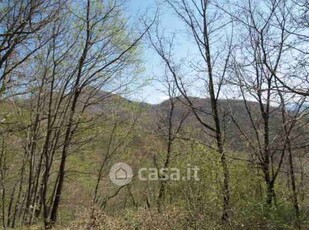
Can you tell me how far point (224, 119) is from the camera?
1068 centimetres

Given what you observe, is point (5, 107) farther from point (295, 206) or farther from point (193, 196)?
point (295, 206)

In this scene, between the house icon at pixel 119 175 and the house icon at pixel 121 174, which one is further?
the house icon at pixel 121 174

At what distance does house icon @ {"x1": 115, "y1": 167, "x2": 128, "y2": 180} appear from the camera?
69.4 feet

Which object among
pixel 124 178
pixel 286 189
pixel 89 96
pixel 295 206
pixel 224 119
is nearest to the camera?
pixel 295 206

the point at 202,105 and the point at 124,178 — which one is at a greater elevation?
the point at 202,105

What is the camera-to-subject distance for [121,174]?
2225cm

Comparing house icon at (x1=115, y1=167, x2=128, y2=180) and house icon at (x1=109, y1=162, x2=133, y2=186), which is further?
house icon at (x1=115, y1=167, x2=128, y2=180)

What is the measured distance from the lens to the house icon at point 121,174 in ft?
69.4

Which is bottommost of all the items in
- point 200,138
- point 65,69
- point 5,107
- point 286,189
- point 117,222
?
point 117,222

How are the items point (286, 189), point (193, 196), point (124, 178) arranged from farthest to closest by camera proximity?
point (124, 178) → point (286, 189) → point (193, 196)

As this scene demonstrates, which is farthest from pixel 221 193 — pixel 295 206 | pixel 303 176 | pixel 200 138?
pixel 303 176

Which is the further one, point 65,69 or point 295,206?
point 65,69

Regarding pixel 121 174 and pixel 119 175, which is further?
pixel 121 174

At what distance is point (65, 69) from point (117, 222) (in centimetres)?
474
